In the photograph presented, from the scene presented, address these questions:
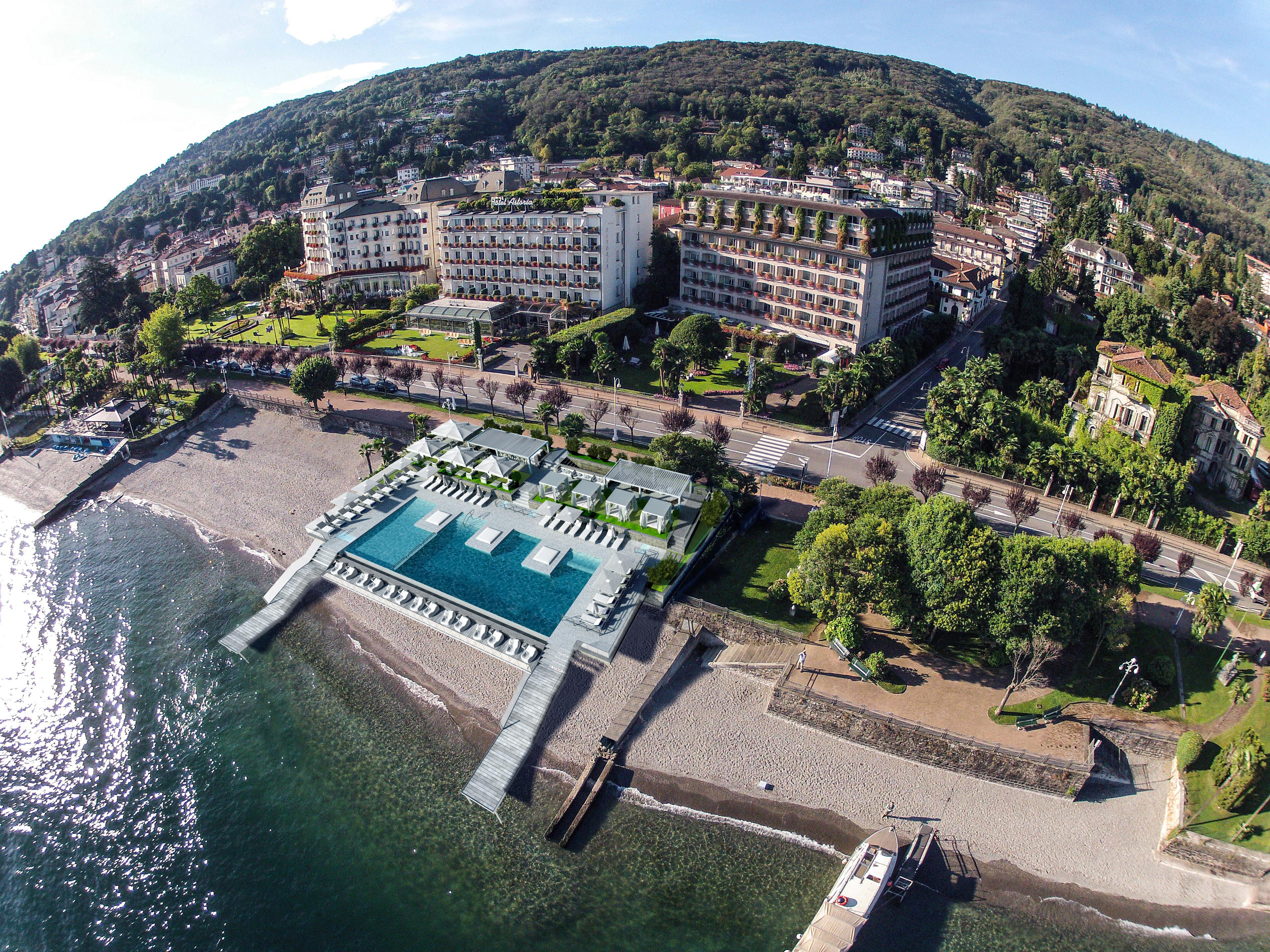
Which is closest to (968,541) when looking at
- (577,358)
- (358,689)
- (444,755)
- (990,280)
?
(444,755)

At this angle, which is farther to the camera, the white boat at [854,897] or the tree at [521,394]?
the tree at [521,394]

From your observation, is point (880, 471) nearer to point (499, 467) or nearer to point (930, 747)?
point (930, 747)

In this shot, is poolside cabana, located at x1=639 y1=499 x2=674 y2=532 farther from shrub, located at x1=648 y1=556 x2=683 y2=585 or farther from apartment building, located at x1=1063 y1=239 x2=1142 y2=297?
apartment building, located at x1=1063 y1=239 x2=1142 y2=297

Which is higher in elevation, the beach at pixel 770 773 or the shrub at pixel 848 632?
the shrub at pixel 848 632

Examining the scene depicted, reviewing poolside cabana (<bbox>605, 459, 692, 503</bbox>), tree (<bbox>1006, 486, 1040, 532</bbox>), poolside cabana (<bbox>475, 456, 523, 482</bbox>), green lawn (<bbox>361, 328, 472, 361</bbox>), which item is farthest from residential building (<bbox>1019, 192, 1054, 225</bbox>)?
poolside cabana (<bbox>475, 456, 523, 482</bbox>)

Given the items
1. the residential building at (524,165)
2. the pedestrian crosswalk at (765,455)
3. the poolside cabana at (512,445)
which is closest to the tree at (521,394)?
the poolside cabana at (512,445)

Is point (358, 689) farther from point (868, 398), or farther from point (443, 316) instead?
point (443, 316)

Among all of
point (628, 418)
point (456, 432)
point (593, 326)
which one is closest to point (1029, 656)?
point (628, 418)

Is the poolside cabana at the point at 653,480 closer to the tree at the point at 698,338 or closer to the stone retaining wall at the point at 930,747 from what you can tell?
the stone retaining wall at the point at 930,747
